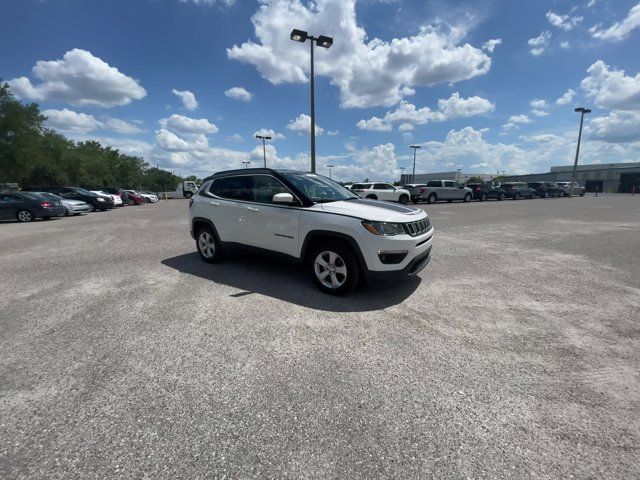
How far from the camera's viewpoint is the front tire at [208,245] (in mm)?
5863

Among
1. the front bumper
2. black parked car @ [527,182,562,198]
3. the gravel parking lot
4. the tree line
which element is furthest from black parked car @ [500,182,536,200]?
the tree line

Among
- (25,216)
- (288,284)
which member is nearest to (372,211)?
(288,284)

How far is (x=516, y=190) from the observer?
32.4m

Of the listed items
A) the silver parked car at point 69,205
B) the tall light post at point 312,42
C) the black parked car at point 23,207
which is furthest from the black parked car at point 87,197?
the tall light post at point 312,42

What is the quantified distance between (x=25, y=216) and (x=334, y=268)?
17924mm

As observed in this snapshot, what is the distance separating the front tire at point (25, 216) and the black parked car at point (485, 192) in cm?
3252

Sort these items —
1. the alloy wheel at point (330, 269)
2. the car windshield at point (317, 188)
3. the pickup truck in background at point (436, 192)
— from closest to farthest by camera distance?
the alloy wheel at point (330, 269), the car windshield at point (317, 188), the pickup truck in background at point (436, 192)

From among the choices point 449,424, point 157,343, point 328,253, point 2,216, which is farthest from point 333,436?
point 2,216

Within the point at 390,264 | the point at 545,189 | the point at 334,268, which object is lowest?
the point at 334,268

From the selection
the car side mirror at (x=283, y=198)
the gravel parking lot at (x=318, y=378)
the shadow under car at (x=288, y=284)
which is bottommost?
the gravel parking lot at (x=318, y=378)

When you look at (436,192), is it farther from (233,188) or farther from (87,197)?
(87,197)

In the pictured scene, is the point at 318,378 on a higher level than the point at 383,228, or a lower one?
lower

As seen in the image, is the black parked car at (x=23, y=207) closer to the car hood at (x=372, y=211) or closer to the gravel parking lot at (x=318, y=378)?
the gravel parking lot at (x=318, y=378)

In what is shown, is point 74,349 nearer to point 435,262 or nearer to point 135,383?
point 135,383
